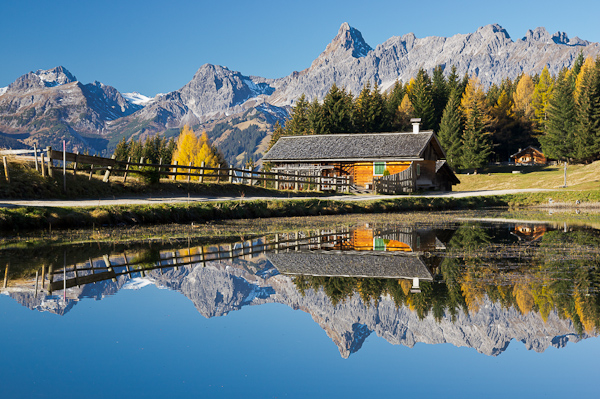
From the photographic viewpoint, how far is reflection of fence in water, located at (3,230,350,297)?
26.1ft

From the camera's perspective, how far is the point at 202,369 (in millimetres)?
4672

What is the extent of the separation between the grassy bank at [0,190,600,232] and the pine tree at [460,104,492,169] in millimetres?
41882

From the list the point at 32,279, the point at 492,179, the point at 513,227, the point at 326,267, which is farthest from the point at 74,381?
the point at 492,179

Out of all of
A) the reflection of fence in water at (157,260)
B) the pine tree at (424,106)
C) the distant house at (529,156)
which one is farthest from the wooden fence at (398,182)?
the distant house at (529,156)

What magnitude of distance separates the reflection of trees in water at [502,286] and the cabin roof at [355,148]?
3603 cm

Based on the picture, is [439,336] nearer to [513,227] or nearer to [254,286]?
[254,286]

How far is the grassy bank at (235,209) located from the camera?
1545 centimetres

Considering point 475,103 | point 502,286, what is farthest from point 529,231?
point 475,103

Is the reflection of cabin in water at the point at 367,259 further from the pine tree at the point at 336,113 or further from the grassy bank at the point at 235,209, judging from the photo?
the pine tree at the point at 336,113

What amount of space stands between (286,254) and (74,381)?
677 cm

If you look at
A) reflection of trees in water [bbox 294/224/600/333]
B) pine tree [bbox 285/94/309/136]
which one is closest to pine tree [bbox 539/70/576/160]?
pine tree [bbox 285/94/309/136]

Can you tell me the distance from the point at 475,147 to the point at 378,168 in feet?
108

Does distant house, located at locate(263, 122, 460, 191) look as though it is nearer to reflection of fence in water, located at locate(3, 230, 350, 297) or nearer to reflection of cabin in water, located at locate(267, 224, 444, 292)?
reflection of cabin in water, located at locate(267, 224, 444, 292)

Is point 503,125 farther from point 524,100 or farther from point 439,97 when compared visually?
point 524,100
